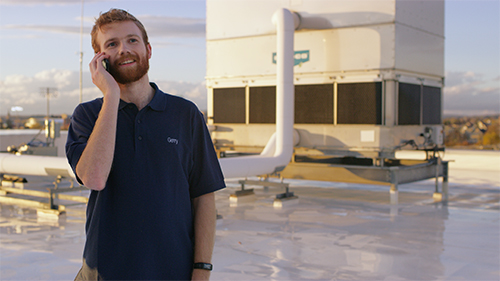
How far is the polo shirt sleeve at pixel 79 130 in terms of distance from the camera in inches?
75.6

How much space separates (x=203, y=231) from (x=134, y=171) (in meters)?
0.39

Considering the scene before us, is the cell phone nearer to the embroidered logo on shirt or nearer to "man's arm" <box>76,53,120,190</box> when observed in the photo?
"man's arm" <box>76,53,120,190</box>

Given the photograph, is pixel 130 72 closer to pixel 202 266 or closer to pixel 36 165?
pixel 202 266

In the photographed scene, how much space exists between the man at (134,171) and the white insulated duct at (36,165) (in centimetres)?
618

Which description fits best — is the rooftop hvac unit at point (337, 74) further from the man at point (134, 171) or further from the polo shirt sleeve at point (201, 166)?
the man at point (134, 171)

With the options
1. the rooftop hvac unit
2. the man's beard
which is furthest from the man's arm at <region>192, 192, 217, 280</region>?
the rooftop hvac unit

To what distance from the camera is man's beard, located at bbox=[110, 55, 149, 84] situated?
201 centimetres

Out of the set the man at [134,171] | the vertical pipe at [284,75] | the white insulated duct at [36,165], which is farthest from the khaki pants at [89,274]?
the vertical pipe at [284,75]

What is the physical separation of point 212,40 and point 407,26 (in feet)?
13.5

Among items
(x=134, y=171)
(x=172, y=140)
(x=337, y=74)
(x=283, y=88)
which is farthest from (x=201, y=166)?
(x=337, y=74)

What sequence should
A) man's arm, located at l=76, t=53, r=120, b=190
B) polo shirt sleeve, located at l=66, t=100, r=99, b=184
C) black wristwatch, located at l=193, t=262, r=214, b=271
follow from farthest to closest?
black wristwatch, located at l=193, t=262, r=214, b=271 → polo shirt sleeve, located at l=66, t=100, r=99, b=184 → man's arm, located at l=76, t=53, r=120, b=190

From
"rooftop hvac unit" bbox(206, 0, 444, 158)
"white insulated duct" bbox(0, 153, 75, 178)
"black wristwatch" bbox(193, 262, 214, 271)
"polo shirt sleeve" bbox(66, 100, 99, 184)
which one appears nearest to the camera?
"polo shirt sleeve" bbox(66, 100, 99, 184)

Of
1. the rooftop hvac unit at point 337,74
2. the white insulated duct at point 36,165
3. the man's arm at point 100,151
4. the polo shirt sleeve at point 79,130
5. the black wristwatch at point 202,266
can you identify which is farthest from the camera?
the rooftop hvac unit at point 337,74

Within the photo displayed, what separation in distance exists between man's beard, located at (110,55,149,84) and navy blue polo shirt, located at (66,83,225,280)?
0.10m
